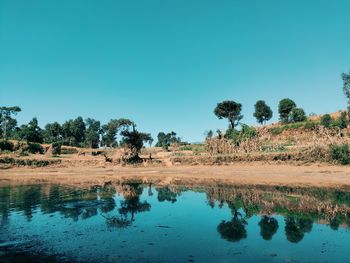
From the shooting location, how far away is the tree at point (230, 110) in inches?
4038

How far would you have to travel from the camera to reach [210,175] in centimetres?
3916

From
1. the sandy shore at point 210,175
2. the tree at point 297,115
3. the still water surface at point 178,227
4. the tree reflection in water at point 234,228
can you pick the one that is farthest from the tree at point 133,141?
the tree at point 297,115

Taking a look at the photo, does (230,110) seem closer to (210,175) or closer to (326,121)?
(326,121)

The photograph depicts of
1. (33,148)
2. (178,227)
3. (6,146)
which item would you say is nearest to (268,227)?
(178,227)

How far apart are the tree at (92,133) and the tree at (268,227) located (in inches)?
4361

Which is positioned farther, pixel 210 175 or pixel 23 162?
pixel 23 162

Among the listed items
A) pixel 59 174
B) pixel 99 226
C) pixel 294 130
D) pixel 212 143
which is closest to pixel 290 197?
pixel 99 226

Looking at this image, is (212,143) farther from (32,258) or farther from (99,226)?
(32,258)

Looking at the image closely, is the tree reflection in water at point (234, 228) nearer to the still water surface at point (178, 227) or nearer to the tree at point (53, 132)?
the still water surface at point (178, 227)

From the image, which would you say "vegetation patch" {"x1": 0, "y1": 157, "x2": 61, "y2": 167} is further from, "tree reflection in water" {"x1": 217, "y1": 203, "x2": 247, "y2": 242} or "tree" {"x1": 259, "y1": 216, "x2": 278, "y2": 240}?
"tree" {"x1": 259, "y1": 216, "x2": 278, "y2": 240}

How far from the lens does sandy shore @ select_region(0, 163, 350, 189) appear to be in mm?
30931

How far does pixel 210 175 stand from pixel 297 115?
230ft

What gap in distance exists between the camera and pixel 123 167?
2016 inches

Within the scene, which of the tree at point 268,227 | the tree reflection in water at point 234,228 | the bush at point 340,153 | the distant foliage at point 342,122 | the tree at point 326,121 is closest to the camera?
the tree reflection in water at point 234,228
